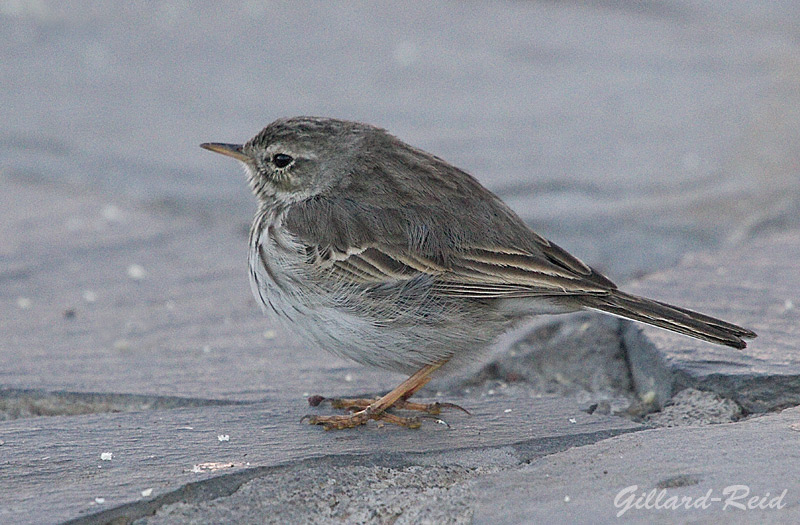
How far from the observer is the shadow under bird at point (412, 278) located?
13.6 feet

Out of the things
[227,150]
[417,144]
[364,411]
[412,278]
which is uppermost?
[417,144]

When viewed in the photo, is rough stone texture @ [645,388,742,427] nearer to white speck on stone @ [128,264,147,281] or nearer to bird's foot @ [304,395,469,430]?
bird's foot @ [304,395,469,430]

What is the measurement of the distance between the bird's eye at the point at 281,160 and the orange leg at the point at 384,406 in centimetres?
122

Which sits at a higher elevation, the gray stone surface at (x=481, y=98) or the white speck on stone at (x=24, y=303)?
the gray stone surface at (x=481, y=98)

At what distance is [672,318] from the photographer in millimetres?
3869

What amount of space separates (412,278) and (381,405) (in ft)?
1.62

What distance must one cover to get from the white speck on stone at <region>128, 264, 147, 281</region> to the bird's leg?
75.8 inches

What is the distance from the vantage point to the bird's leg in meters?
3.91

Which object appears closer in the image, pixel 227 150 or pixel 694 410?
pixel 694 410

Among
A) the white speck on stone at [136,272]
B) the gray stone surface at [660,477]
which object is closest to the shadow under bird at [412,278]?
the gray stone surface at [660,477]

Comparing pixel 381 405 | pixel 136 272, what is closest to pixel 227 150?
pixel 136 272

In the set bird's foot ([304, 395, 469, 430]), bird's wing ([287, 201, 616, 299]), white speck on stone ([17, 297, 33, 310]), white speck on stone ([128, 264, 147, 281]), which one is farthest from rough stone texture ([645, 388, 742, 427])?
white speck on stone ([17, 297, 33, 310])

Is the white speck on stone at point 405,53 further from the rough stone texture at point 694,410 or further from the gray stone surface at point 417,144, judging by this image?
the rough stone texture at point 694,410

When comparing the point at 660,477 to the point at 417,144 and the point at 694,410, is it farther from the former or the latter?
the point at 417,144
